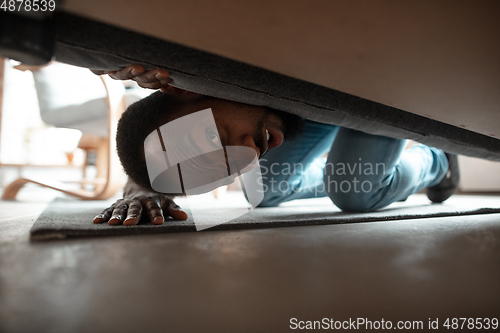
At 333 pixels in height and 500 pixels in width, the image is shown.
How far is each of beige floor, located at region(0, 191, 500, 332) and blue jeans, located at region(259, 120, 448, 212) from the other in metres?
0.41

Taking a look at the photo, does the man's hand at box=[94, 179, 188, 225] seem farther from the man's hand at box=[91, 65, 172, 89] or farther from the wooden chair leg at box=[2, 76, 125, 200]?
the wooden chair leg at box=[2, 76, 125, 200]

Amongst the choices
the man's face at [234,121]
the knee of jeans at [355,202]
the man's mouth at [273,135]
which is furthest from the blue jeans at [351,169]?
the man's face at [234,121]

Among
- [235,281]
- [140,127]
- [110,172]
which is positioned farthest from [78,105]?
[235,281]

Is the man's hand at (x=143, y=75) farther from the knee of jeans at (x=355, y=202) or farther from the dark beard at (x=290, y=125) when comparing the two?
the knee of jeans at (x=355, y=202)

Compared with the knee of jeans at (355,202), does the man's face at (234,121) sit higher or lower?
higher

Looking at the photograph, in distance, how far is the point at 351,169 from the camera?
88 centimetres

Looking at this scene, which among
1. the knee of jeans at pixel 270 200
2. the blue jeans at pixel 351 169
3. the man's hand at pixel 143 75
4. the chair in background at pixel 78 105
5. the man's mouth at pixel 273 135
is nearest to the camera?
the man's hand at pixel 143 75

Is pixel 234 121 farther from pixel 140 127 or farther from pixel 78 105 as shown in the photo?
pixel 78 105

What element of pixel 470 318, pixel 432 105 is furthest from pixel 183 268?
pixel 432 105

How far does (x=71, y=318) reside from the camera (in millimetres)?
216

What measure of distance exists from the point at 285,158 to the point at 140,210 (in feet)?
1.87

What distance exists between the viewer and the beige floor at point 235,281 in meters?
0.22

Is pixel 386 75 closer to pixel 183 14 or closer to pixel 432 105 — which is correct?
pixel 432 105

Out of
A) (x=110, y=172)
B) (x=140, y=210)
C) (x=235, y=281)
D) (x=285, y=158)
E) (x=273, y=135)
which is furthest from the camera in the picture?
(x=110, y=172)
